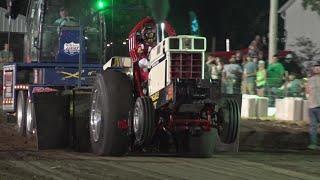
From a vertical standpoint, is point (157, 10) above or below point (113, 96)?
above

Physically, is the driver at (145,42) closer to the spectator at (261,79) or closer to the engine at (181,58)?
the engine at (181,58)

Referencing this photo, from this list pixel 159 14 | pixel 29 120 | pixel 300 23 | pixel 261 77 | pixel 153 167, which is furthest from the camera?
pixel 300 23

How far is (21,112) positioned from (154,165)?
19.6 feet

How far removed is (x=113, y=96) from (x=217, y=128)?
1705 mm

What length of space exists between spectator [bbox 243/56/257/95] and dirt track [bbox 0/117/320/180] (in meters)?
6.34

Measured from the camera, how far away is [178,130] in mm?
11570

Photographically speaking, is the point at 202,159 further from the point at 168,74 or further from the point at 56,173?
the point at 56,173

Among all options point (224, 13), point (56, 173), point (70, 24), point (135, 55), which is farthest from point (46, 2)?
point (224, 13)

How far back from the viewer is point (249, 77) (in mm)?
20484

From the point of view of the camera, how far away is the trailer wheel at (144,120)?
10609mm

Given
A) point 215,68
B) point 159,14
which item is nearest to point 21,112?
point 159,14

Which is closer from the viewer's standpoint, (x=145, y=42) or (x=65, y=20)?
(x=145, y=42)

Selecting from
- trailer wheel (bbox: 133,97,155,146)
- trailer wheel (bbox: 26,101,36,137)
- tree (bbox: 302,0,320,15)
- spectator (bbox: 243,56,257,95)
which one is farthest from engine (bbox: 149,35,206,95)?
tree (bbox: 302,0,320,15)

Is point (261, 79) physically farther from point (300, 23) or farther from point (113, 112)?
point (300, 23)
